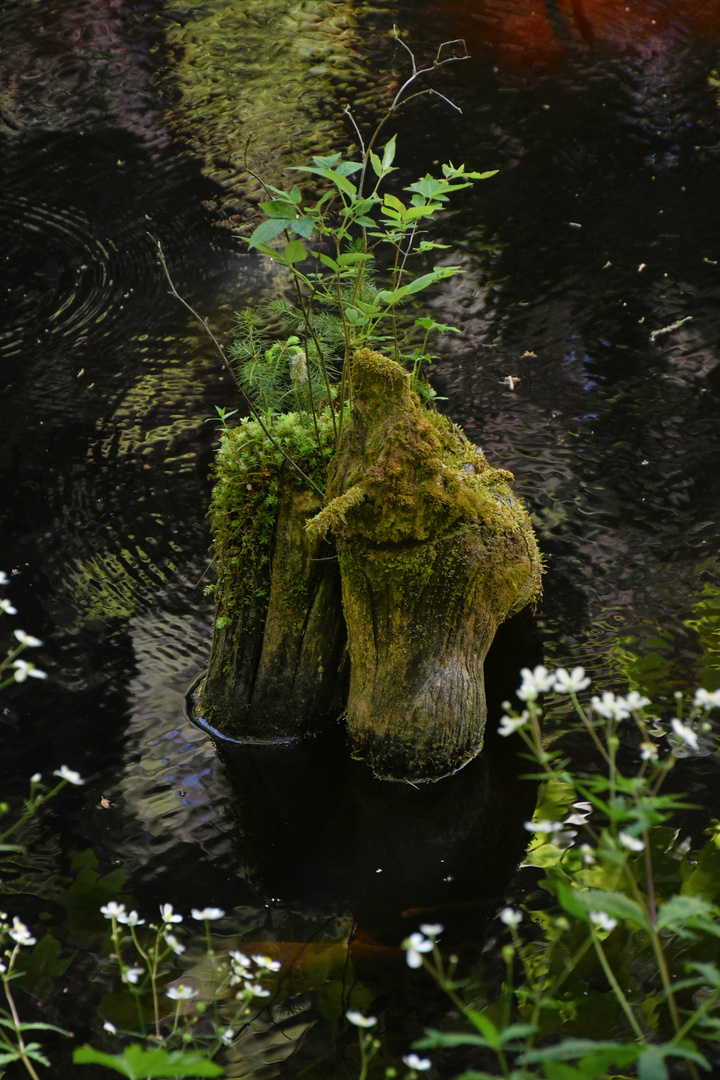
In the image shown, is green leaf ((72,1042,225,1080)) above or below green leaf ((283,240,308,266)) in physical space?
below

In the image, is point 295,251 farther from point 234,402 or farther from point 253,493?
point 234,402

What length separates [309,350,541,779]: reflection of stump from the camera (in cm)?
303

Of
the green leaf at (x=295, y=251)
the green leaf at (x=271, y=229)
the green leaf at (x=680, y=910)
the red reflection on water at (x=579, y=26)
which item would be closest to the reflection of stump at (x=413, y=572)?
the green leaf at (x=295, y=251)

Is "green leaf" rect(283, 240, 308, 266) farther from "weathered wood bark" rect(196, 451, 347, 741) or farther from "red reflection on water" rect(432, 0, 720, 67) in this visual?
"red reflection on water" rect(432, 0, 720, 67)

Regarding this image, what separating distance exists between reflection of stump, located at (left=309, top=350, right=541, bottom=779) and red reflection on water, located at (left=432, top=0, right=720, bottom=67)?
7.49m

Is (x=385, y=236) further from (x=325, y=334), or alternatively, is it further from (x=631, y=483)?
(x=631, y=483)

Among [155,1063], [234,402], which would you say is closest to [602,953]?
[155,1063]

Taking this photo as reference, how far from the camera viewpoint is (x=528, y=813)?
3.14 m

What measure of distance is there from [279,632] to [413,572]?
582 millimetres

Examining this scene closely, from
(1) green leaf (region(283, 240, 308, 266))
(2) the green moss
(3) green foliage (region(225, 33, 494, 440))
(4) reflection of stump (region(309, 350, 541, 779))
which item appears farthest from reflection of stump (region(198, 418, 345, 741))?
(1) green leaf (region(283, 240, 308, 266))

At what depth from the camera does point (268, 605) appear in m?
3.42

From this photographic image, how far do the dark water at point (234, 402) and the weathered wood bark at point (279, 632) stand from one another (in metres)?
0.15

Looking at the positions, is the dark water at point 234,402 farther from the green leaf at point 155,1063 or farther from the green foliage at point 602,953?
the green leaf at point 155,1063

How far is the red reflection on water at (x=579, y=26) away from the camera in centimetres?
922
